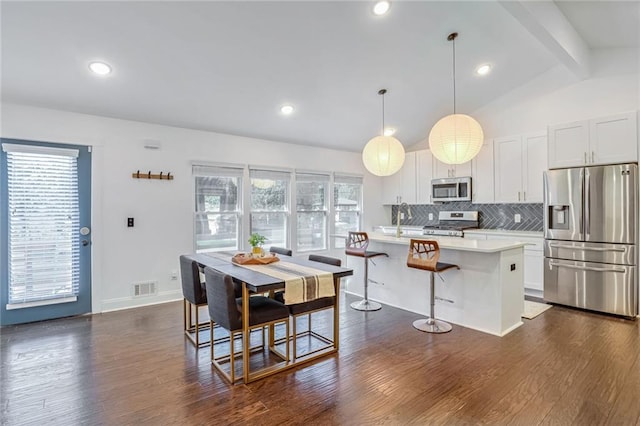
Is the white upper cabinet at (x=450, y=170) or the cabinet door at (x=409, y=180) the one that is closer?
the white upper cabinet at (x=450, y=170)

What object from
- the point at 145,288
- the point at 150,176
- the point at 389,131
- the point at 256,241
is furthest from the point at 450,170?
the point at 145,288

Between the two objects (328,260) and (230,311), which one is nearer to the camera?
(230,311)

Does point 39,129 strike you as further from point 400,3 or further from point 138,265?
point 400,3

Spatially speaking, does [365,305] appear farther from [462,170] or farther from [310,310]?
[462,170]

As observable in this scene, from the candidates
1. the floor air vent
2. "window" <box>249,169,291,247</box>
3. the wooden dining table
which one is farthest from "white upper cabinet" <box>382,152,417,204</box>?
the floor air vent

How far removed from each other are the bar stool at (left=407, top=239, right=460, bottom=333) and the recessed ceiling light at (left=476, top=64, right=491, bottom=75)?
2.58m

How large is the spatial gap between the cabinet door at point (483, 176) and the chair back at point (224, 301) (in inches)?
178

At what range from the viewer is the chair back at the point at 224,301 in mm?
2525

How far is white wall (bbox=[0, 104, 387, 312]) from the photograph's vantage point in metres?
3.98

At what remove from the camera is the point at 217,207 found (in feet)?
16.9


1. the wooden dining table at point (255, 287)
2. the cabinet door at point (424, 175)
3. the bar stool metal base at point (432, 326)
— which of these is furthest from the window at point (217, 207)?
the cabinet door at point (424, 175)

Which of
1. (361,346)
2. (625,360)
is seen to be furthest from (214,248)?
(625,360)

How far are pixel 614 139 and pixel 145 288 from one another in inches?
239

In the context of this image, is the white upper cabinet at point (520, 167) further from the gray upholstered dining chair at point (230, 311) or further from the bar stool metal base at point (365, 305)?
A: the gray upholstered dining chair at point (230, 311)
